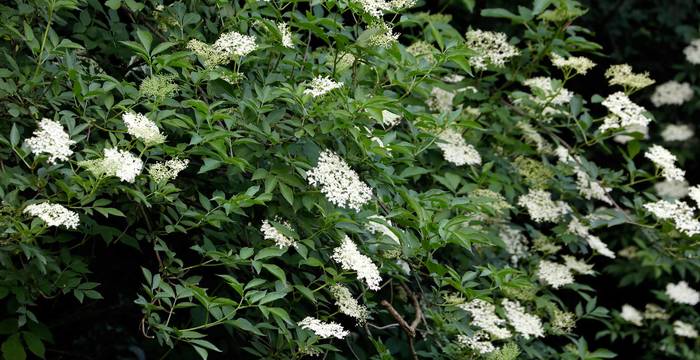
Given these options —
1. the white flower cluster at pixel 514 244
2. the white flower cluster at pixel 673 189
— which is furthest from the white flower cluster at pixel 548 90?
the white flower cluster at pixel 673 189

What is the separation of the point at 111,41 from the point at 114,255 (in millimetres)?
794

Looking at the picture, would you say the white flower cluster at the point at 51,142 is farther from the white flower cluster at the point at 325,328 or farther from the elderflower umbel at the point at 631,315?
the elderflower umbel at the point at 631,315

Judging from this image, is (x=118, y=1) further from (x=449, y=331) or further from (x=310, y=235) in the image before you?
(x=449, y=331)

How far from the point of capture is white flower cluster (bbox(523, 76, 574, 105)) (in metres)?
3.43

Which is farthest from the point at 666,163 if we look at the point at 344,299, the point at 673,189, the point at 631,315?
the point at 673,189

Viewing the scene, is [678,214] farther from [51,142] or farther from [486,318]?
[51,142]

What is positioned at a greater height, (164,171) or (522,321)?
(164,171)

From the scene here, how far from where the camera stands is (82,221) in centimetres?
251

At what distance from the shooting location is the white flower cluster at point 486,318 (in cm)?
291

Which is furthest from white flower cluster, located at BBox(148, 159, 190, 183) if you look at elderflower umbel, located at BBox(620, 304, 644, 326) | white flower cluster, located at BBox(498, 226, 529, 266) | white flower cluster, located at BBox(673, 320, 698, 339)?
white flower cluster, located at BBox(673, 320, 698, 339)

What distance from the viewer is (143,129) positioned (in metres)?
2.13

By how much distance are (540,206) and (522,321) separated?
59cm

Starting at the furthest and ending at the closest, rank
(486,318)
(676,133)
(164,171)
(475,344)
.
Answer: (676,133)
(486,318)
(475,344)
(164,171)

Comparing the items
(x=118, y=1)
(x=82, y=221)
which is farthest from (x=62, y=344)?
(x=118, y=1)
